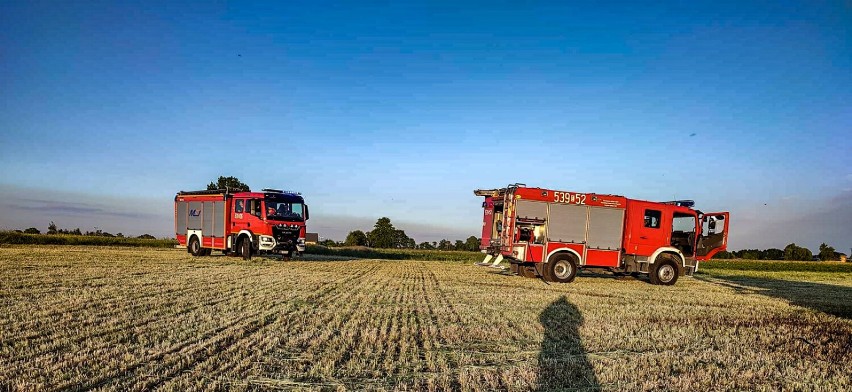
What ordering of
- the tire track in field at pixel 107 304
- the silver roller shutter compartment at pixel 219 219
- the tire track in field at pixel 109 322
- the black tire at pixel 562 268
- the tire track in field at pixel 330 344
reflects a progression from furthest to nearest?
1. the silver roller shutter compartment at pixel 219 219
2. the black tire at pixel 562 268
3. the tire track in field at pixel 107 304
4. the tire track in field at pixel 109 322
5. the tire track in field at pixel 330 344

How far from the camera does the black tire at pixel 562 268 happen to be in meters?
17.5

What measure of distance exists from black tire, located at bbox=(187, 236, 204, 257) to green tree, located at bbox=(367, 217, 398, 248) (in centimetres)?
4990

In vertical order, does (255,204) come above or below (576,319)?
above

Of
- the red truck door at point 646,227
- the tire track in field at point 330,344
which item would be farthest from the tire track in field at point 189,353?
the red truck door at point 646,227

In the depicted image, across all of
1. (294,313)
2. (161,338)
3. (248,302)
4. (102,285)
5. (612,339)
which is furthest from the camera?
(102,285)

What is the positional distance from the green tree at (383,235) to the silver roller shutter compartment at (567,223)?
59.9 metres

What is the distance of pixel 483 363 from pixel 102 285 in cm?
975

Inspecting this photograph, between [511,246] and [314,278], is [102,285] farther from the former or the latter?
[511,246]

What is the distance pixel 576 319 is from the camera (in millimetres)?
9211

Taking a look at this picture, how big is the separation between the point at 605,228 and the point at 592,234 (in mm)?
537

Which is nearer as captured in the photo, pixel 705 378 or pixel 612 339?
pixel 705 378

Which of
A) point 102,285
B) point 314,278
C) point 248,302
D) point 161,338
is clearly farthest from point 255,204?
point 161,338

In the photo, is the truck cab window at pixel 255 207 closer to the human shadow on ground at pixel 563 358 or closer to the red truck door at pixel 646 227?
the red truck door at pixel 646 227

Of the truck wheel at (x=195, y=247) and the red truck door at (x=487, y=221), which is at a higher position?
the red truck door at (x=487, y=221)
